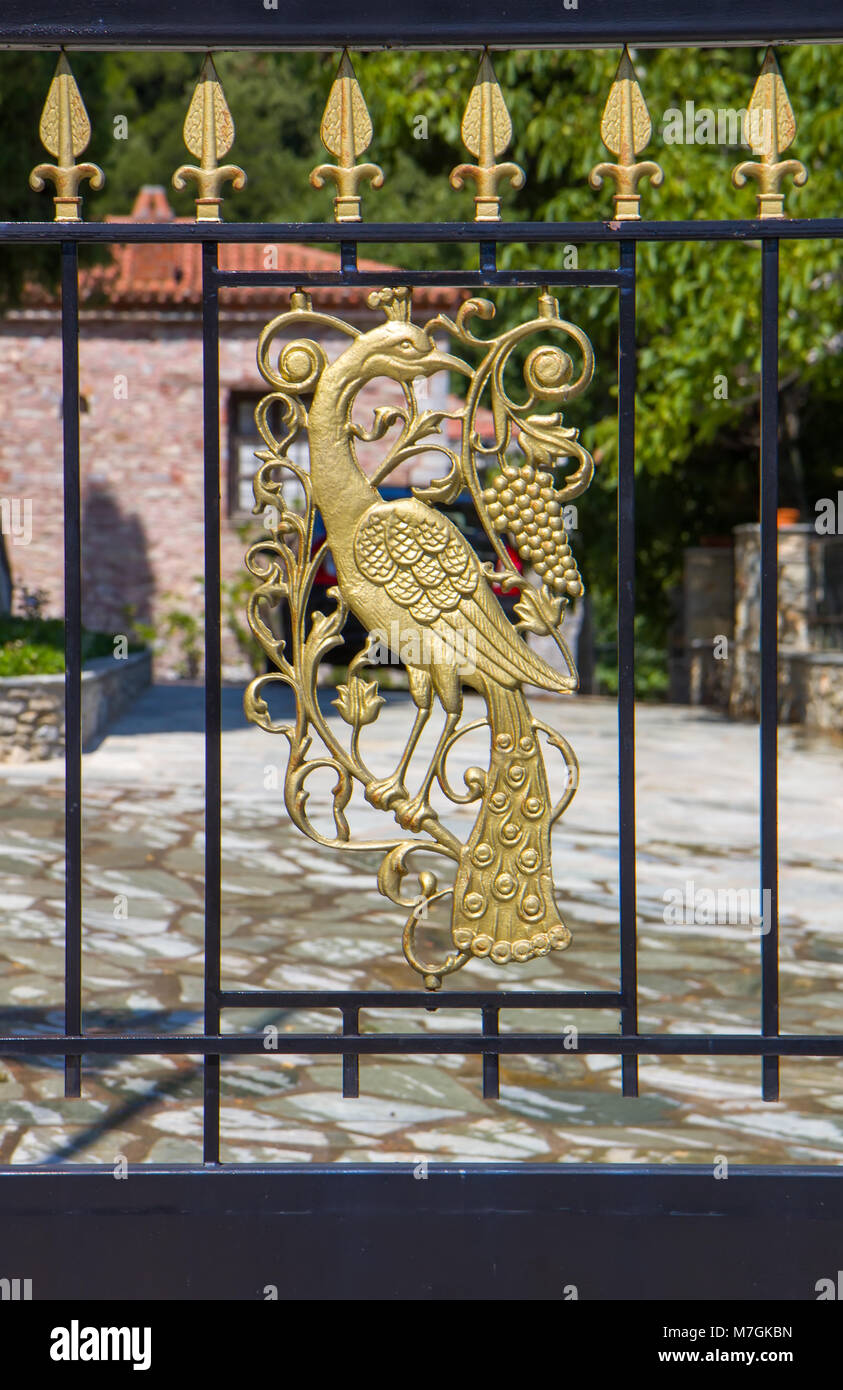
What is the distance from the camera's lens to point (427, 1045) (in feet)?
7.59

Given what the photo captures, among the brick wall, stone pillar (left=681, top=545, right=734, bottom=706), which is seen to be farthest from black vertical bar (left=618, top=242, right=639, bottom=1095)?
the brick wall

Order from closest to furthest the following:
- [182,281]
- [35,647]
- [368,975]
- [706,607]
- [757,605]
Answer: [368,975]
[35,647]
[757,605]
[706,607]
[182,281]

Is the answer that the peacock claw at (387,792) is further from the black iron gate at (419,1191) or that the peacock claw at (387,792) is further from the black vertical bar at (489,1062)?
the black vertical bar at (489,1062)

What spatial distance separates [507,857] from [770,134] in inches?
47.3

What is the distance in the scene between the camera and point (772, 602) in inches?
89.6

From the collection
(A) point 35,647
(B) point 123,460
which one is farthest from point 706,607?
(A) point 35,647

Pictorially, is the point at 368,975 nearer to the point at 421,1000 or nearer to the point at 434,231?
the point at 421,1000

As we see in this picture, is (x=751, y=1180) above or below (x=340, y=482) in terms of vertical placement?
below

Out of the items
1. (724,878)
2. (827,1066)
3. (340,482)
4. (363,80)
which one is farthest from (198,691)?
(340,482)

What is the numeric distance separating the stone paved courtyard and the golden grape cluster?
39.1 inches

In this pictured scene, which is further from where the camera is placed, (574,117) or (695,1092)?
(574,117)

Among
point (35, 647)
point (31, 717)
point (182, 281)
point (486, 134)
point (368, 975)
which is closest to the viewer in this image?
point (486, 134)

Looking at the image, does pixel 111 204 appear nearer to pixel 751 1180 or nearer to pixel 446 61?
pixel 446 61

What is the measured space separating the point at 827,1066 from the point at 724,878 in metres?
2.28
